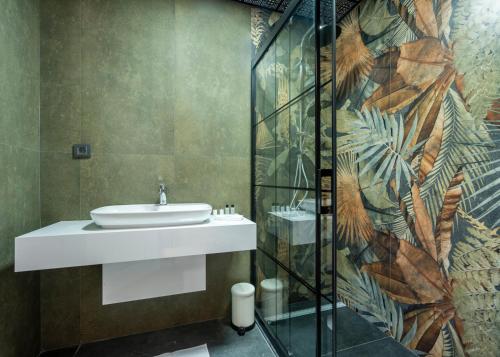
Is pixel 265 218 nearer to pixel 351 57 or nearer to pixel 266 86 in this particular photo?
pixel 266 86

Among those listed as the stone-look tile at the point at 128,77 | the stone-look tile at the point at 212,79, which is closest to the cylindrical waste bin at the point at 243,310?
the stone-look tile at the point at 212,79

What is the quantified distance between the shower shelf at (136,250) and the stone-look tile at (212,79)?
2.67 feet

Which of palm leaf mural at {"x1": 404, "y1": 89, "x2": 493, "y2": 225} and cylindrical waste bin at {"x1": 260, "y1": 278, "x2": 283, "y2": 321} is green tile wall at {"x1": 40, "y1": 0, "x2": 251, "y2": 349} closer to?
cylindrical waste bin at {"x1": 260, "y1": 278, "x2": 283, "y2": 321}

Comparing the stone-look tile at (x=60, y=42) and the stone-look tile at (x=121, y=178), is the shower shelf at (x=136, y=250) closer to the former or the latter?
the stone-look tile at (x=121, y=178)

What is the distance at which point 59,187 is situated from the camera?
175cm

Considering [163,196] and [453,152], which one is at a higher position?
[453,152]

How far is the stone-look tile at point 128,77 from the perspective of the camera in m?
1.80

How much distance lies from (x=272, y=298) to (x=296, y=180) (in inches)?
39.9

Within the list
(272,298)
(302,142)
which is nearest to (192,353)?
(272,298)

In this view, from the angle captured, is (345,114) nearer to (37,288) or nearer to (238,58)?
(238,58)

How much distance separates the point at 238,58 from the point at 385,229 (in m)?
1.97

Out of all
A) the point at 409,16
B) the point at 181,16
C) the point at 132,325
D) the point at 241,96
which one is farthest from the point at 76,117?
the point at 409,16

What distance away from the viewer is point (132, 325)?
6.25ft

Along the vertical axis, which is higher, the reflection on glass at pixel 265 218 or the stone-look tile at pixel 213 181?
the stone-look tile at pixel 213 181
